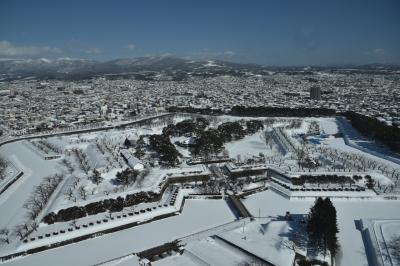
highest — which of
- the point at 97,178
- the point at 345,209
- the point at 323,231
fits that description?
the point at 323,231

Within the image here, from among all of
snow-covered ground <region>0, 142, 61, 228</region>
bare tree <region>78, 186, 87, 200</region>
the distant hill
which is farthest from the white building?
the distant hill

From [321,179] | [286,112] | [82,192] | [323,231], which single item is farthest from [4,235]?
[286,112]

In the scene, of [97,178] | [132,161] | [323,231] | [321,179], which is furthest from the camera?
[132,161]

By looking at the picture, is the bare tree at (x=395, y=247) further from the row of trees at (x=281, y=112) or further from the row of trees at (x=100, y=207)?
the row of trees at (x=281, y=112)

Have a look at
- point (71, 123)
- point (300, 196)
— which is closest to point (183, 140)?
point (300, 196)

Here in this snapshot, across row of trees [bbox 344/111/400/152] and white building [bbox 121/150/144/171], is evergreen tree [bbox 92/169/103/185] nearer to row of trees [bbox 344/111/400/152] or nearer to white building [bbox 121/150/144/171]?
white building [bbox 121/150/144/171]

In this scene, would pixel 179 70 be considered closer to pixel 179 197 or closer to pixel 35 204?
pixel 179 197
